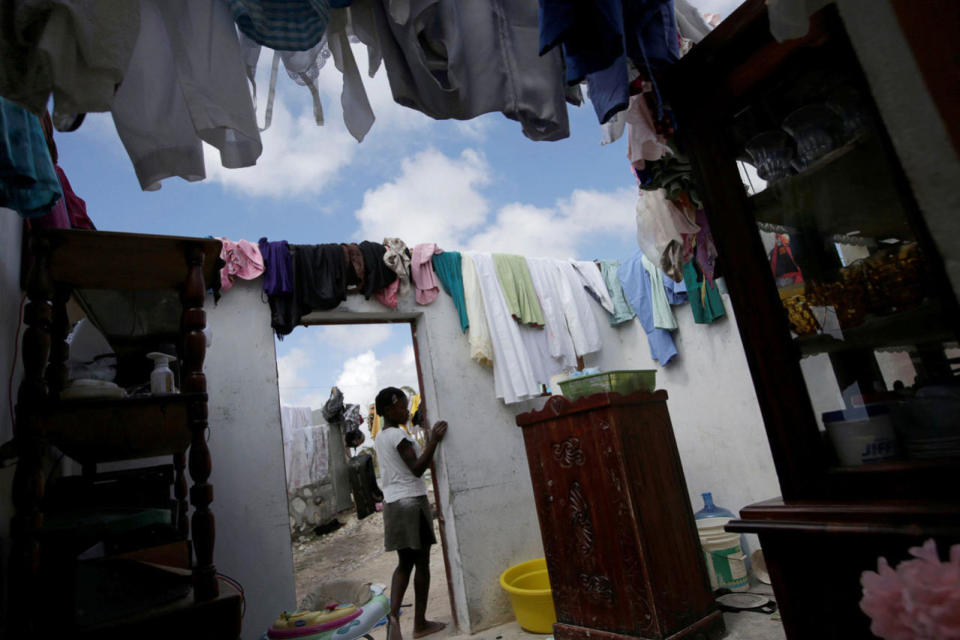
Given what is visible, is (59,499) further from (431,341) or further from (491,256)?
(491,256)

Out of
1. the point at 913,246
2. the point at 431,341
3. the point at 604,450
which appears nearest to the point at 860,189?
the point at 913,246

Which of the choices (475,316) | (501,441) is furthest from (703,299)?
Answer: (501,441)

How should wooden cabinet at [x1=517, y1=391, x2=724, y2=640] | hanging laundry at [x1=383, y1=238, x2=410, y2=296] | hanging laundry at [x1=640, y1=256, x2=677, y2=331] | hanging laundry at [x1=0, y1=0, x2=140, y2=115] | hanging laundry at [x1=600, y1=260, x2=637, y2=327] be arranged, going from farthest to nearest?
hanging laundry at [x1=600, y1=260, x2=637, y2=327] → hanging laundry at [x1=640, y1=256, x2=677, y2=331] → hanging laundry at [x1=383, y1=238, x2=410, y2=296] → wooden cabinet at [x1=517, y1=391, x2=724, y2=640] → hanging laundry at [x1=0, y1=0, x2=140, y2=115]

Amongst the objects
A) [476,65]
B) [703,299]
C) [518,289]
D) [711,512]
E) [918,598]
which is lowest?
[711,512]

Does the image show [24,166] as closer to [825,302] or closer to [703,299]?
[825,302]

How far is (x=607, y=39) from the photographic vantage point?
3.97 feet

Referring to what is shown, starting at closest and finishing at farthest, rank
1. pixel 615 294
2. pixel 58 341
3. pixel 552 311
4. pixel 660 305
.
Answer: pixel 58 341 < pixel 660 305 < pixel 552 311 < pixel 615 294

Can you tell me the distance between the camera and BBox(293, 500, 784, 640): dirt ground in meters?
3.07

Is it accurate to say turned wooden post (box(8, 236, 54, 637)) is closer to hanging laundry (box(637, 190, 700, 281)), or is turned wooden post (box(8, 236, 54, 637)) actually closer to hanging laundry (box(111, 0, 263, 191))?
hanging laundry (box(111, 0, 263, 191))

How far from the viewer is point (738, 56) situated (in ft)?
4.82

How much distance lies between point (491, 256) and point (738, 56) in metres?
3.44

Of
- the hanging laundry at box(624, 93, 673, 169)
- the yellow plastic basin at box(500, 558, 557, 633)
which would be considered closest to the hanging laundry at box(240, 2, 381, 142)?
the hanging laundry at box(624, 93, 673, 169)

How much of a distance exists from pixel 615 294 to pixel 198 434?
436 cm

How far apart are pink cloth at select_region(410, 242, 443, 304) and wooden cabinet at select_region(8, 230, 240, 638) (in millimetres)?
2323
